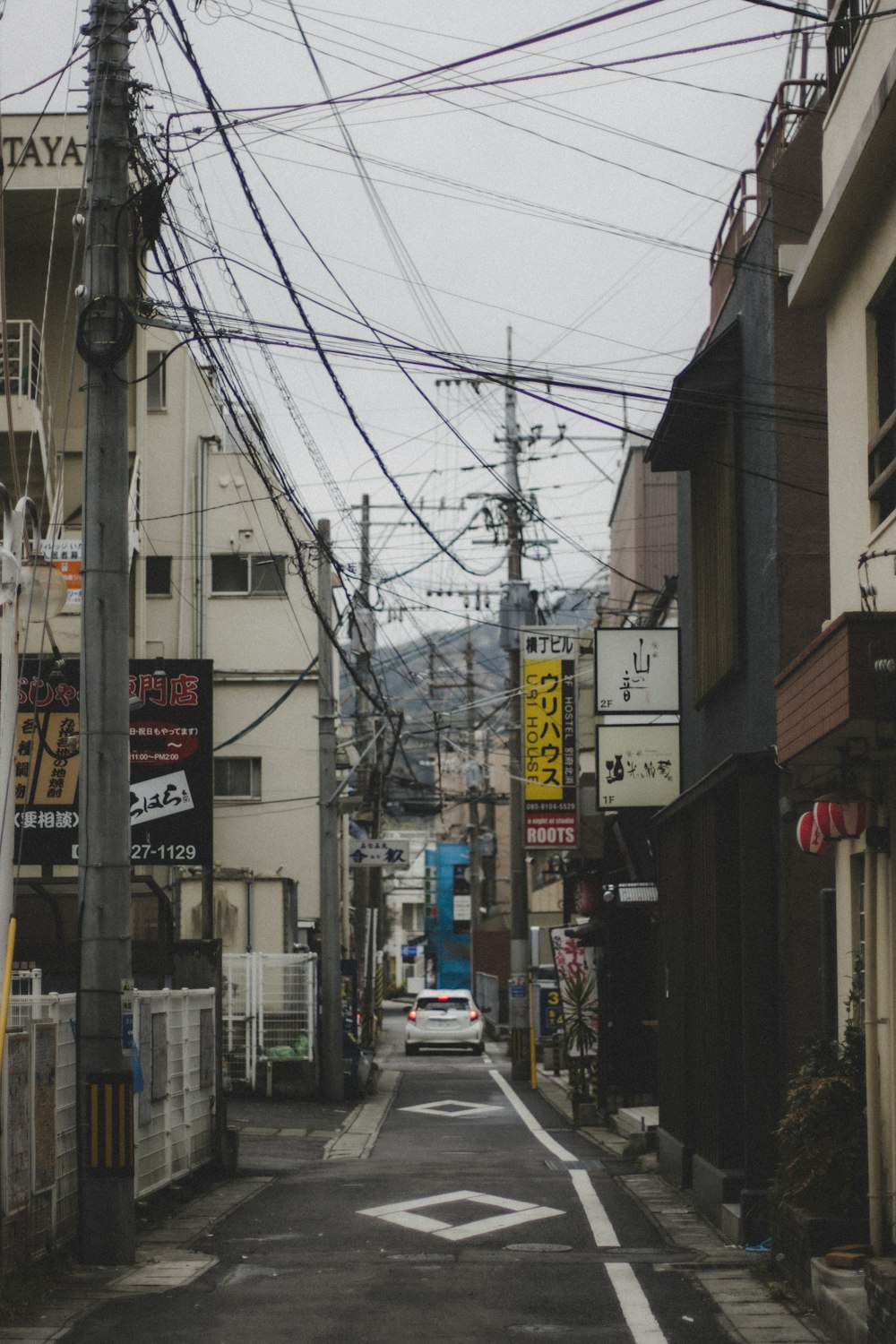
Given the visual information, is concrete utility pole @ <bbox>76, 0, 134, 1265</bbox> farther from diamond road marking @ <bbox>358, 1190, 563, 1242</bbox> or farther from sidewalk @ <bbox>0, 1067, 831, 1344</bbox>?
diamond road marking @ <bbox>358, 1190, 563, 1242</bbox>

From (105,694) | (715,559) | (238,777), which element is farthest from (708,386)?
(238,777)

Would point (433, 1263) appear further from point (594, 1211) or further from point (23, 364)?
point (23, 364)

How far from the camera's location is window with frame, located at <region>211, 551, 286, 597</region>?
3762 cm

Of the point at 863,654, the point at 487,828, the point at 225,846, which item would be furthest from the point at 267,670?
the point at 487,828

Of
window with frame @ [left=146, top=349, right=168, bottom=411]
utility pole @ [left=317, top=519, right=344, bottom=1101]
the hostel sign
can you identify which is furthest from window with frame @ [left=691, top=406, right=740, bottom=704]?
window with frame @ [left=146, top=349, right=168, bottom=411]

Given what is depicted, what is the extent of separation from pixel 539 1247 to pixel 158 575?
27.1 metres

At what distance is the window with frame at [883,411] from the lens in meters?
9.88

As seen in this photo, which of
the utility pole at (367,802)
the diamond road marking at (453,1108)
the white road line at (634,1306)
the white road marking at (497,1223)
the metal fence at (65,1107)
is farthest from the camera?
the utility pole at (367,802)

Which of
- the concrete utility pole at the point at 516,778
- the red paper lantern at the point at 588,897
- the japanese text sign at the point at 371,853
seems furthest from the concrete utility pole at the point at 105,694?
the japanese text sign at the point at 371,853

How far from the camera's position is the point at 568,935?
90.3 ft

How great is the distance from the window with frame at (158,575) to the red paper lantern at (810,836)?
91.1ft

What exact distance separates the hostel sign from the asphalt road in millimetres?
9995

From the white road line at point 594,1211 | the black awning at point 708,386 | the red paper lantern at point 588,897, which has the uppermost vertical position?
the black awning at point 708,386

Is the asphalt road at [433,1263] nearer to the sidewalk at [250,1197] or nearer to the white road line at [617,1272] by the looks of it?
the white road line at [617,1272]
